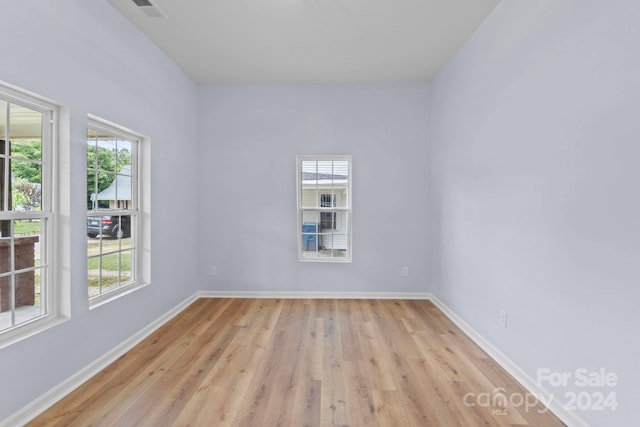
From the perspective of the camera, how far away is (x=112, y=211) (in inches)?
118

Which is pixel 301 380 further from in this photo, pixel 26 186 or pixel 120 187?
pixel 120 187

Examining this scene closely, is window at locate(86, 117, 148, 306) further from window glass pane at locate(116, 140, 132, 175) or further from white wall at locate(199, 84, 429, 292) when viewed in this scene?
white wall at locate(199, 84, 429, 292)

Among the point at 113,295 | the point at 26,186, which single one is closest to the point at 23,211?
the point at 26,186

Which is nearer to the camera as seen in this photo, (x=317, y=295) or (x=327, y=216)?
(x=317, y=295)

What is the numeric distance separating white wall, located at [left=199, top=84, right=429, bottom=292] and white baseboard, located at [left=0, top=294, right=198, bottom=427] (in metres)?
1.54

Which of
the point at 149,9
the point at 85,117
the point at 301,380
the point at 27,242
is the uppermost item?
the point at 149,9

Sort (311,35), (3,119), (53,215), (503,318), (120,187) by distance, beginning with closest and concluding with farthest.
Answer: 1. (3,119)
2. (53,215)
3. (503,318)
4. (120,187)
5. (311,35)

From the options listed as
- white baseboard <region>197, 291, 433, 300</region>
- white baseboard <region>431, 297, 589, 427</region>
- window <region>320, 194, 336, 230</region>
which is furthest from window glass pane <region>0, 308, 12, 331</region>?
white baseboard <region>431, 297, 589, 427</region>

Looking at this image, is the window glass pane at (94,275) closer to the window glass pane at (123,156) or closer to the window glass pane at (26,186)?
the window glass pane at (26,186)

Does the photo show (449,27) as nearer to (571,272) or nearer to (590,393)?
(571,272)

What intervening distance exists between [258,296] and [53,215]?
2822mm

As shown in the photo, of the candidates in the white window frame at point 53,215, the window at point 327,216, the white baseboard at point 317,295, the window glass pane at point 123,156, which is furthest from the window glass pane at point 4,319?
the window at point 327,216

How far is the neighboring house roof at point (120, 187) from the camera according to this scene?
2957 mm

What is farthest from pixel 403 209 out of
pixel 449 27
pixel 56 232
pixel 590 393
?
pixel 56 232
